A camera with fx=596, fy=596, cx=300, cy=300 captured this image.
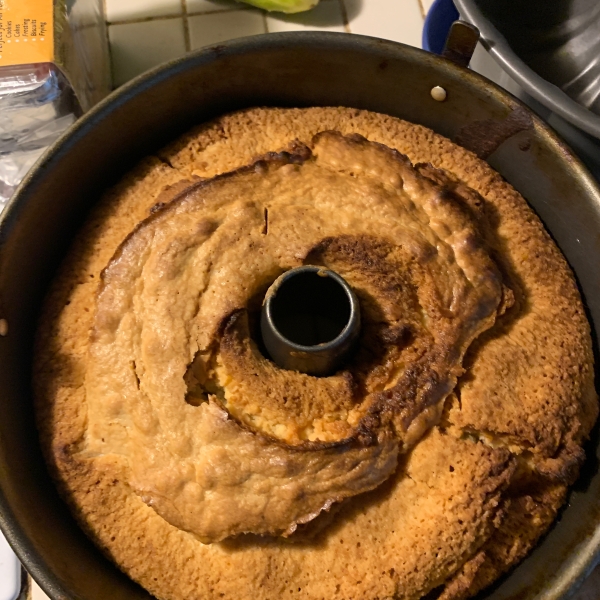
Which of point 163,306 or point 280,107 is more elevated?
point 280,107

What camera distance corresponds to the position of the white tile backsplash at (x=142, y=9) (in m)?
1.96

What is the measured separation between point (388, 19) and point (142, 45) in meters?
0.81

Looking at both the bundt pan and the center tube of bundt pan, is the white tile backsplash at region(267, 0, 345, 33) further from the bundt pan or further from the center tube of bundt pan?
the center tube of bundt pan

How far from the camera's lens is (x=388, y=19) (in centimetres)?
199

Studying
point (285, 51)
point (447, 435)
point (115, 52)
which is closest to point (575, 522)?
point (447, 435)

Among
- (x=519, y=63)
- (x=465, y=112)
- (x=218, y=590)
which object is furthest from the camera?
(x=465, y=112)

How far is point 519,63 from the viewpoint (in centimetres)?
135

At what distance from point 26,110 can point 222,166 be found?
0.58 m

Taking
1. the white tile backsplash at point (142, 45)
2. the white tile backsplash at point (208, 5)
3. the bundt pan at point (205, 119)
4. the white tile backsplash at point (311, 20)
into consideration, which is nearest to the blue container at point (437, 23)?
the white tile backsplash at point (311, 20)

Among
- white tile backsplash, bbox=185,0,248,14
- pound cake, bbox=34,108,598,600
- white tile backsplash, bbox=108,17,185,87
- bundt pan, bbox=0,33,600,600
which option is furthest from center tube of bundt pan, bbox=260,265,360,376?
white tile backsplash, bbox=185,0,248,14

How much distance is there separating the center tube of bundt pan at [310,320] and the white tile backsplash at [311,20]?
1.17m

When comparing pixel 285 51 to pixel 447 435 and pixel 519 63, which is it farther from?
pixel 447 435

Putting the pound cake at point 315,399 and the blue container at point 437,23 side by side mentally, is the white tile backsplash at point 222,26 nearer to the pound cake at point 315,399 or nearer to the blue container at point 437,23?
the blue container at point 437,23

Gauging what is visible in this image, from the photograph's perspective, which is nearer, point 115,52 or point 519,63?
point 519,63
